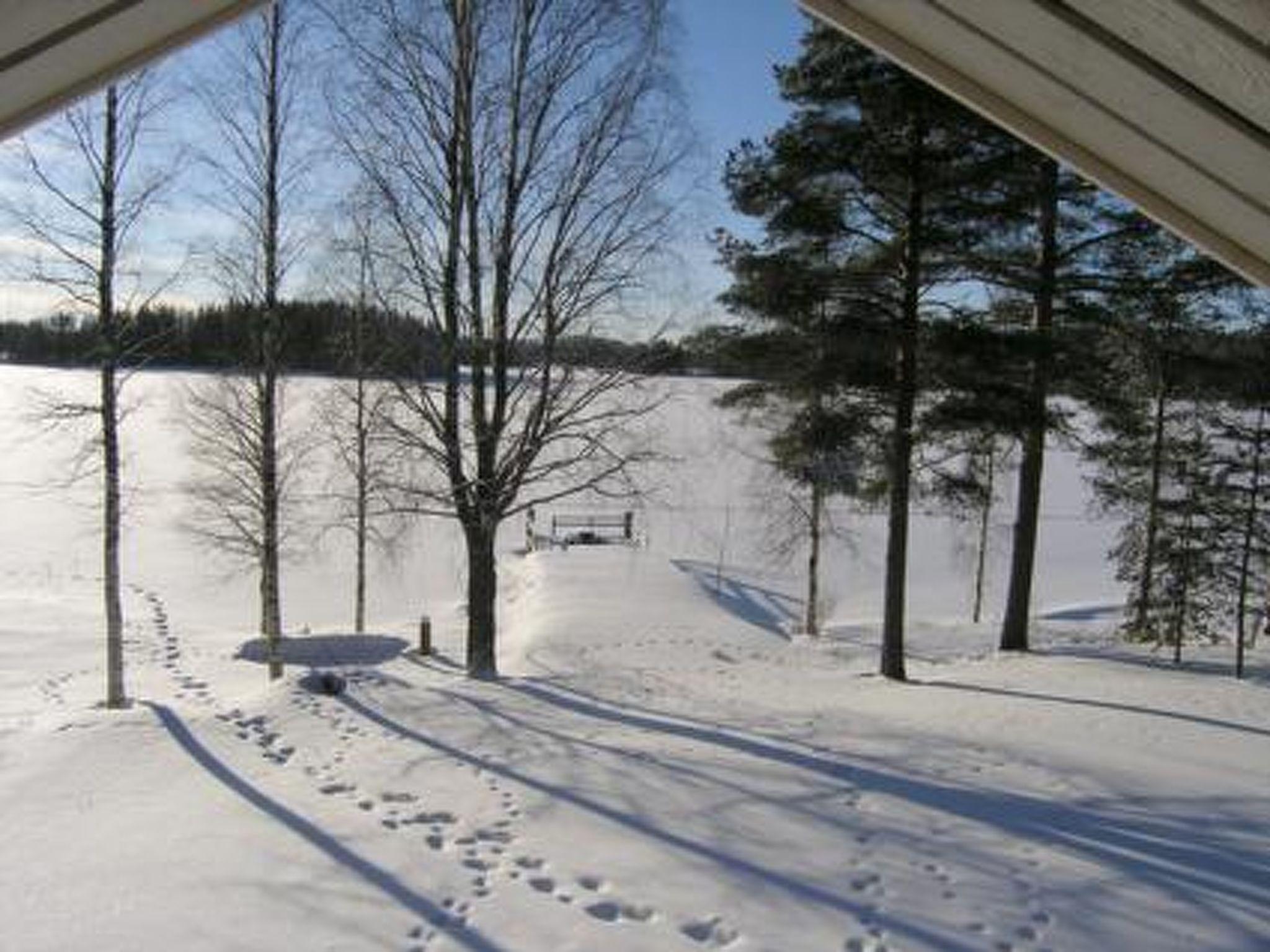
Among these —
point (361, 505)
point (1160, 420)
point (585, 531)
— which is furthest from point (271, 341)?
point (585, 531)

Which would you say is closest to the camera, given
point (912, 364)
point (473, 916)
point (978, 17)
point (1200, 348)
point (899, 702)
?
point (978, 17)

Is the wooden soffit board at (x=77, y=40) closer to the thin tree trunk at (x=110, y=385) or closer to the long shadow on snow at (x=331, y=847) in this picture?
the long shadow on snow at (x=331, y=847)

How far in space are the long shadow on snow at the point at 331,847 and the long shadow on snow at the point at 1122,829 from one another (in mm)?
3496

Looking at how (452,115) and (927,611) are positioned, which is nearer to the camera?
(452,115)

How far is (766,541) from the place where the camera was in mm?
32188

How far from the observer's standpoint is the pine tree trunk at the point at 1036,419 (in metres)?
13.7

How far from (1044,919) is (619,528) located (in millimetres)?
28332

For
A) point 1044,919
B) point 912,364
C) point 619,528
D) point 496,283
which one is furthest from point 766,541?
point 1044,919

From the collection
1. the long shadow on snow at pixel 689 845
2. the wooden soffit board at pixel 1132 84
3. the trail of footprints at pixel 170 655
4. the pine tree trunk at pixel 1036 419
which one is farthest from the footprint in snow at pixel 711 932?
the pine tree trunk at pixel 1036 419

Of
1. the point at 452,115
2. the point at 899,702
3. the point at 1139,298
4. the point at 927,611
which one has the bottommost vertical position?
the point at 927,611

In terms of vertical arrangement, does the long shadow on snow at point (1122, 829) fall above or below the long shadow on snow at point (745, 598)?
above

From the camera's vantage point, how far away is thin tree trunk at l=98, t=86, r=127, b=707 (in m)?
11.4

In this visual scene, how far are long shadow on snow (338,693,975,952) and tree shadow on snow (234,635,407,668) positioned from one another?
927cm

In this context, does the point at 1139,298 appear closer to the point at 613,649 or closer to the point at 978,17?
the point at 613,649
